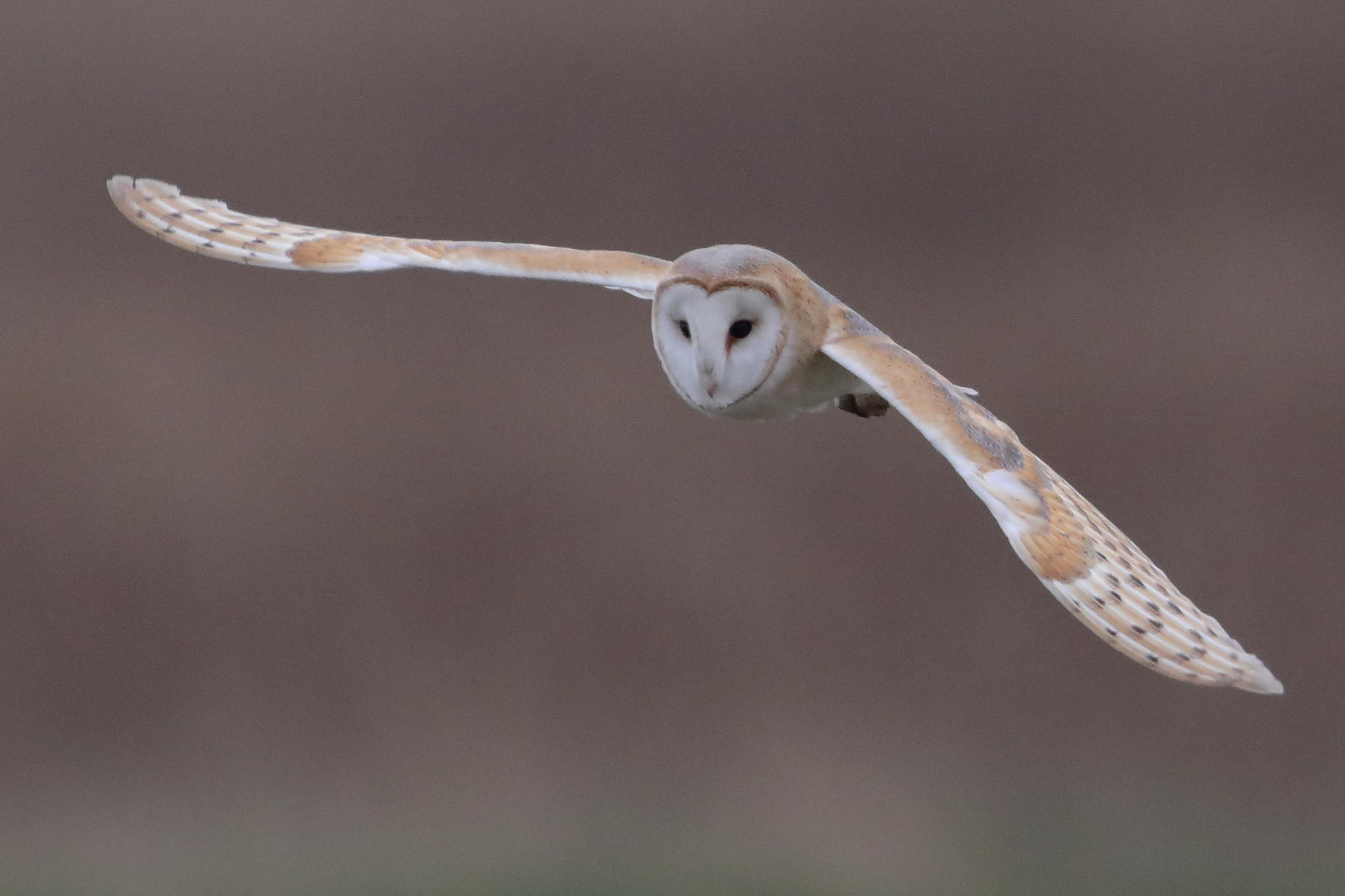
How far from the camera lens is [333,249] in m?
1.96

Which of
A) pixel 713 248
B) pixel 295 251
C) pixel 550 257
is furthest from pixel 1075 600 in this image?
pixel 295 251

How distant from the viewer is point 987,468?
1.43 metres

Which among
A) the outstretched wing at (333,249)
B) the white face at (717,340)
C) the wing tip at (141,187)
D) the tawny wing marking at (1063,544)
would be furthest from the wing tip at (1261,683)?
the wing tip at (141,187)

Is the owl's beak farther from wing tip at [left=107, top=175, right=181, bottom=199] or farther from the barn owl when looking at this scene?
wing tip at [left=107, top=175, right=181, bottom=199]

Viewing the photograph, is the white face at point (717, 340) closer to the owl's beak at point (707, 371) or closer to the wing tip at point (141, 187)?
the owl's beak at point (707, 371)

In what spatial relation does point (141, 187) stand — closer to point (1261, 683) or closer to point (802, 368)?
point (802, 368)

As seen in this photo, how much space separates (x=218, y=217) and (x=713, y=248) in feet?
2.18

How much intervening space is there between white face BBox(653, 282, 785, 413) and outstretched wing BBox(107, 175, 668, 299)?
0.14 metres

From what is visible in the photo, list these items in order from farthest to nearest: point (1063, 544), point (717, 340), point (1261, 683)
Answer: point (717, 340) < point (1063, 544) < point (1261, 683)

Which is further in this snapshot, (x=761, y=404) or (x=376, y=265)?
(x=376, y=265)

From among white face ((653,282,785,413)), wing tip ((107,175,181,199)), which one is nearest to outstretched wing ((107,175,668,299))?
wing tip ((107,175,181,199))

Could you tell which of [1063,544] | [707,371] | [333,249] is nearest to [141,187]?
[333,249]

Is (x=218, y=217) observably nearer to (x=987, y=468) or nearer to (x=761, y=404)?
(x=761, y=404)

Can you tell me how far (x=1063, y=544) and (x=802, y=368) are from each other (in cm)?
36
